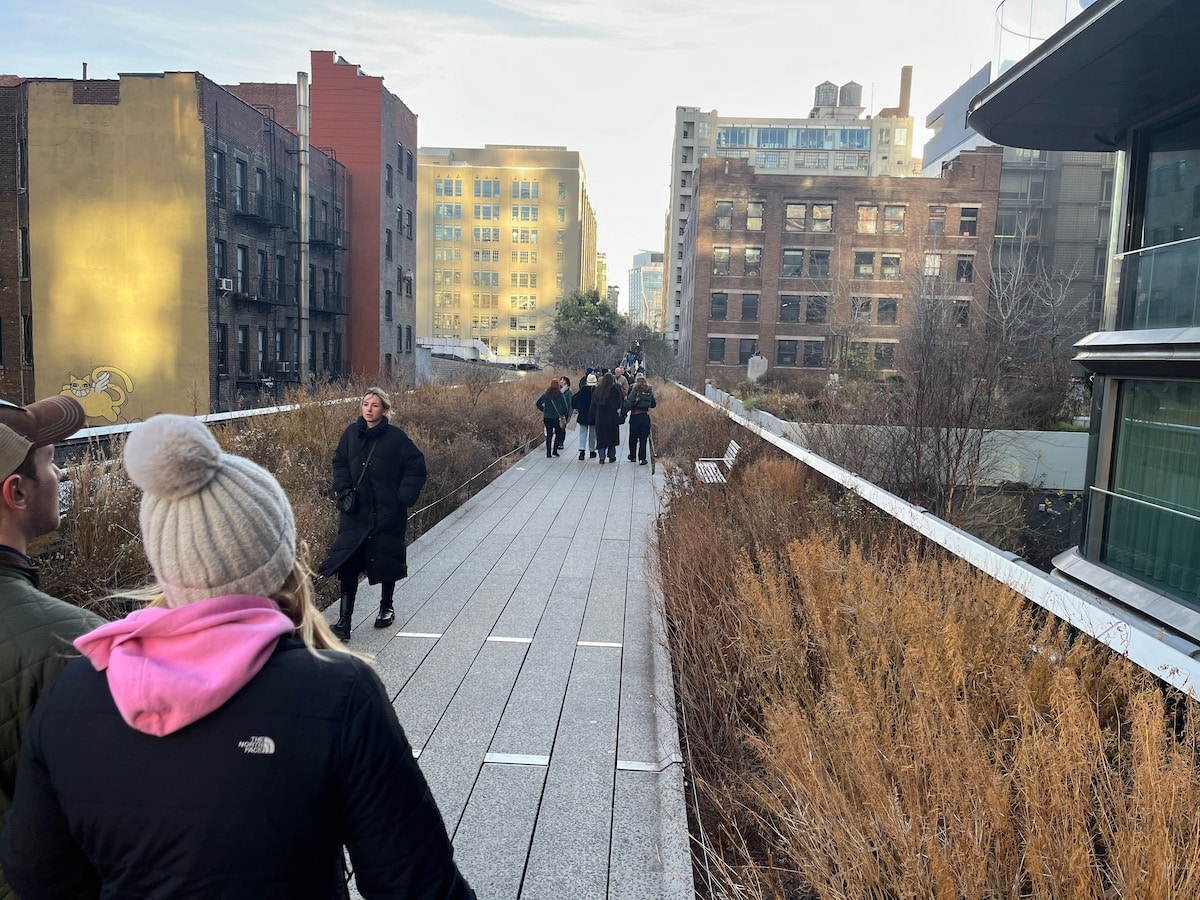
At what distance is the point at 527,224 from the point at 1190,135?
125959 millimetres

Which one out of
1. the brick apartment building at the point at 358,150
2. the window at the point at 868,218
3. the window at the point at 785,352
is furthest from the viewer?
the window at the point at 785,352

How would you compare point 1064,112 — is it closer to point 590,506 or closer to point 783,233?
point 590,506

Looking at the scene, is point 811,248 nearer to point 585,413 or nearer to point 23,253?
point 23,253

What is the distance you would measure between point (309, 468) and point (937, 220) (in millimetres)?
60678

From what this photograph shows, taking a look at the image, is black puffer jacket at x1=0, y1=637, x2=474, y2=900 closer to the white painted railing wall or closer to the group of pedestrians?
the white painted railing wall

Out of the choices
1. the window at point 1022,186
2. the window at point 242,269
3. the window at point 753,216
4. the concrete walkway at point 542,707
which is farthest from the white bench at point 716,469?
the window at point 1022,186

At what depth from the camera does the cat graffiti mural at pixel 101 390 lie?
119ft

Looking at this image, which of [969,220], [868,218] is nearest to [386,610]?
[868,218]

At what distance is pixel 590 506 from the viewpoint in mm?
12727

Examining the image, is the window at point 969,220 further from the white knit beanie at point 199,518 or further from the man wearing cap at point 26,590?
the white knit beanie at point 199,518

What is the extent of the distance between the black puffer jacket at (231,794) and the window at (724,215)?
6490cm

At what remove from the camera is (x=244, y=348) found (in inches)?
1550

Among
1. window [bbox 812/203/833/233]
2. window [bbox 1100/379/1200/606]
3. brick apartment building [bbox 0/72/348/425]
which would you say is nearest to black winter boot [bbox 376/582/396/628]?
window [bbox 1100/379/1200/606]

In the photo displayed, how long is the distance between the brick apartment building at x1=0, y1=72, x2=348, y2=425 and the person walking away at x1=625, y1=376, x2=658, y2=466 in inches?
922
